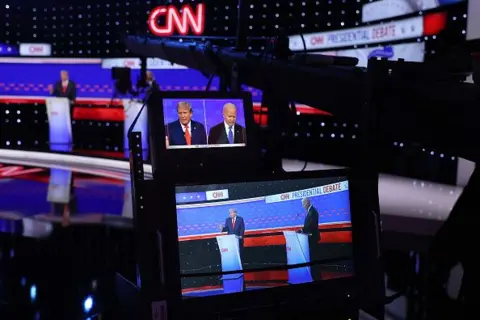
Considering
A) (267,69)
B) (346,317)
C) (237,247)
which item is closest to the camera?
(237,247)

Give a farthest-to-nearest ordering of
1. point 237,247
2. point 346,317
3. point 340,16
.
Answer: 1. point 340,16
2. point 346,317
3. point 237,247

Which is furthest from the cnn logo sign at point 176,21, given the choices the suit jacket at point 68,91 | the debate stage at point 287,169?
the suit jacket at point 68,91

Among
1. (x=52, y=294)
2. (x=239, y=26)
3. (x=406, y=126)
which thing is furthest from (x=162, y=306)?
(x=239, y=26)

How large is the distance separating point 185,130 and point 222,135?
14 cm

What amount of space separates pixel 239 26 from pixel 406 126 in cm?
180

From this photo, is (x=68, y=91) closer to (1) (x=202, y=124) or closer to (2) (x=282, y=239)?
(1) (x=202, y=124)

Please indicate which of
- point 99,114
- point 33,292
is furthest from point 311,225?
point 99,114

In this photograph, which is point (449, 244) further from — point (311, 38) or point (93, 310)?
point (311, 38)

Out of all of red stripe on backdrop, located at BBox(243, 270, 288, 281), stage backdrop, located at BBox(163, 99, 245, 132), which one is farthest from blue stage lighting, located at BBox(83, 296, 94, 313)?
red stripe on backdrop, located at BBox(243, 270, 288, 281)

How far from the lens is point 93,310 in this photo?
2.58m

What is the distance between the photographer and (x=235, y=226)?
1.60 metres

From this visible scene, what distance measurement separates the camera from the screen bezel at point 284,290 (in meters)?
1.55

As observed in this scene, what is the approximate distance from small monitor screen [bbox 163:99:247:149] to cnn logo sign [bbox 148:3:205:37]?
600 cm

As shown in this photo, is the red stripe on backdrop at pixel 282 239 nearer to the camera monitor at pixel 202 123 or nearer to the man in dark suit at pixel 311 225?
the man in dark suit at pixel 311 225
